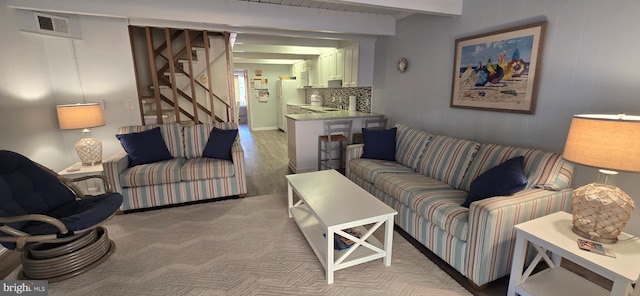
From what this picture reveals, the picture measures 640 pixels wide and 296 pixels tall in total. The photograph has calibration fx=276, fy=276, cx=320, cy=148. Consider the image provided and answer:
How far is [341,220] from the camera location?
1.84 m

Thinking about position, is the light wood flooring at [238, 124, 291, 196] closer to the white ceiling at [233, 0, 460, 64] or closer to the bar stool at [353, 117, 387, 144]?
the bar stool at [353, 117, 387, 144]

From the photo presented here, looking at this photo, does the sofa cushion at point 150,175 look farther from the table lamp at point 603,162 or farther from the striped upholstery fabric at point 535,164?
the table lamp at point 603,162

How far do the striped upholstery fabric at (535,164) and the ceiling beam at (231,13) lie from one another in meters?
2.43

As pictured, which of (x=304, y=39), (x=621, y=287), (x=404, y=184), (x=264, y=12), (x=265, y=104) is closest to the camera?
(x=621, y=287)

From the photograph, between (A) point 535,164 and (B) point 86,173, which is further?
(B) point 86,173

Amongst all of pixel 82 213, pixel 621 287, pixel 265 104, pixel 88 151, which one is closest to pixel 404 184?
pixel 621 287

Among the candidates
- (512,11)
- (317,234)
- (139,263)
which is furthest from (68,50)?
(512,11)

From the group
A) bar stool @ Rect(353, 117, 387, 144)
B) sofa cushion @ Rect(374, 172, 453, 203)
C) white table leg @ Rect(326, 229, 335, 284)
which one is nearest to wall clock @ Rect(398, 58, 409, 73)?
bar stool @ Rect(353, 117, 387, 144)

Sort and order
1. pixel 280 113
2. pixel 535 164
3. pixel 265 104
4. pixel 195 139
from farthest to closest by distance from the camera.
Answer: pixel 265 104 < pixel 280 113 < pixel 195 139 < pixel 535 164

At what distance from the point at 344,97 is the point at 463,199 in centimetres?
411

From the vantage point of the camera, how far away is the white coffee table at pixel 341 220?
1854 mm

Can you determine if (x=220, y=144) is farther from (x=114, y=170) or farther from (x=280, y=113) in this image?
(x=280, y=113)

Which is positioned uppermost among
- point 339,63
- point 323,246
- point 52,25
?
point 52,25

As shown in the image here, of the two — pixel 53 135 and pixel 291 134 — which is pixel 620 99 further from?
pixel 53 135
